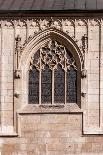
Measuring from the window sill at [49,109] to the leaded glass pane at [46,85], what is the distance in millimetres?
268

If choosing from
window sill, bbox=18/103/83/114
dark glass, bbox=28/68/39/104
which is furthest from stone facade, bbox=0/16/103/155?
dark glass, bbox=28/68/39/104

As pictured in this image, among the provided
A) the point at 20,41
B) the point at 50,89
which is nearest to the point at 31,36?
the point at 20,41

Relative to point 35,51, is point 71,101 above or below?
below

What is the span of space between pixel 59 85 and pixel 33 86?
91cm

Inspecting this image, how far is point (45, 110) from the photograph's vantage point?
1831 cm

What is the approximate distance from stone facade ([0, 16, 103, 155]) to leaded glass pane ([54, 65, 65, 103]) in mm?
399

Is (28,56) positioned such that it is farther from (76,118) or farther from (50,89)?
(76,118)

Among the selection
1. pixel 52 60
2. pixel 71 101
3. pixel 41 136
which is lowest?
pixel 41 136

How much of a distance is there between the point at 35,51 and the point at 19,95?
165 cm

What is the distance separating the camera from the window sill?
18219 mm

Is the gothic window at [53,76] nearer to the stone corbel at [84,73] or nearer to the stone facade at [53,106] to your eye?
the stone facade at [53,106]

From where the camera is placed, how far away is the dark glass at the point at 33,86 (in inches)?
731

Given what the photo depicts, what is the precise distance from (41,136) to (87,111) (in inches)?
70.8

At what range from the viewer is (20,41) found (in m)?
18.4
